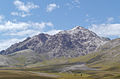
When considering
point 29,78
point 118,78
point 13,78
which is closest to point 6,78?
point 13,78

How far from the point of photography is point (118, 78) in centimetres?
13525

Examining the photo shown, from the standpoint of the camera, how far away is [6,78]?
105688 millimetres

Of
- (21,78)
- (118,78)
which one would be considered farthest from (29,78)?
(118,78)

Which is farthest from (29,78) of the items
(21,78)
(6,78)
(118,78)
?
(118,78)

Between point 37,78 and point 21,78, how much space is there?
36.1ft

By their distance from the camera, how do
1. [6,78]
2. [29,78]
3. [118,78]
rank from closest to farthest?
[6,78], [29,78], [118,78]

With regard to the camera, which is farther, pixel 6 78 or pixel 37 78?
pixel 37 78

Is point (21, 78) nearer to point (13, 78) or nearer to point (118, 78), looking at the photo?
point (13, 78)

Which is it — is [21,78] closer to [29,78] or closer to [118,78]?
[29,78]

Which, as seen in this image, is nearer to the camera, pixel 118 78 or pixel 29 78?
pixel 29 78

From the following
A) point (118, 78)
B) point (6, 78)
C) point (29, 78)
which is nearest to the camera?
point (6, 78)

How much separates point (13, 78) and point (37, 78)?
16.3m

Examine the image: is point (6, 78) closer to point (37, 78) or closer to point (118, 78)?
point (37, 78)

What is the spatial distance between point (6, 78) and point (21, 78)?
937 centimetres
